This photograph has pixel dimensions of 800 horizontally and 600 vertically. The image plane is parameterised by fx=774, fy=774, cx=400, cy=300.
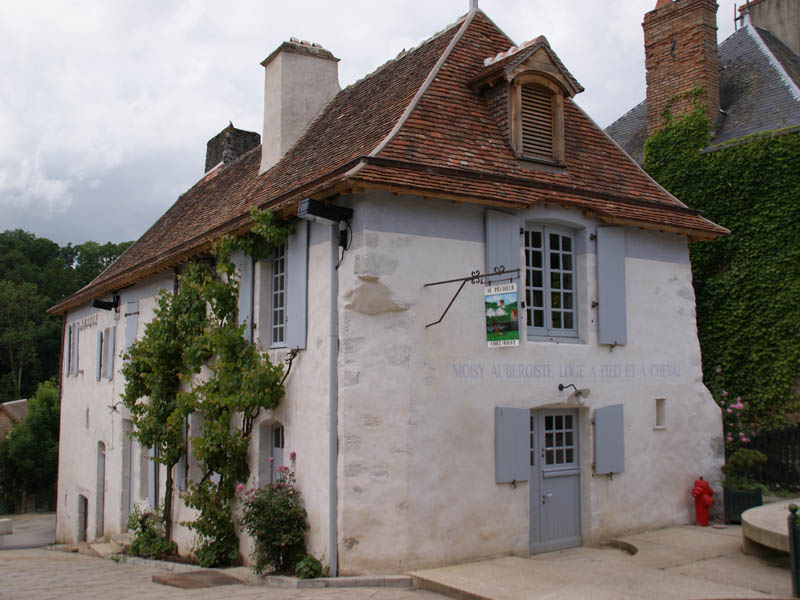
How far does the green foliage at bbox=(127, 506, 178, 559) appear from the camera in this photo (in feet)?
Result: 42.6

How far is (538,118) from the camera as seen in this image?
36.5 ft

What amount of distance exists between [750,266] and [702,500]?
5244mm

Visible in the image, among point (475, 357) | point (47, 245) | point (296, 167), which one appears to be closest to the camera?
point (475, 357)

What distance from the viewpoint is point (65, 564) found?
46.0ft

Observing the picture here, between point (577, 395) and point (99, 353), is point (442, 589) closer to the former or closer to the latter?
point (577, 395)

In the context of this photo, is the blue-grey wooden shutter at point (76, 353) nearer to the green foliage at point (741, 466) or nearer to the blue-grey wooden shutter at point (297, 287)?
the blue-grey wooden shutter at point (297, 287)

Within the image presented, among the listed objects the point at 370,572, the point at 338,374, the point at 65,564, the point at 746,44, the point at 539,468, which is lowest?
the point at 65,564

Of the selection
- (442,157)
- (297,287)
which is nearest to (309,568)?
(297,287)

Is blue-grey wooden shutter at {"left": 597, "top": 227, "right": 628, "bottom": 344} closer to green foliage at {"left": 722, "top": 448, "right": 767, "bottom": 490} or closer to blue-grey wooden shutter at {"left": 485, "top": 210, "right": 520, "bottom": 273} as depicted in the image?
blue-grey wooden shutter at {"left": 485, "top": 210, "right": 520, "bottom": 273}

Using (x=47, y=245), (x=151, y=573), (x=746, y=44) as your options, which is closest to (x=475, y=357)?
(x=151, y=573)

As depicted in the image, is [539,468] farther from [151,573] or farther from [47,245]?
[47,245]

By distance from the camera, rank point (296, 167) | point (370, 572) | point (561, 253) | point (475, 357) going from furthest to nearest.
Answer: point (296, 167)
point (561, 253)
point (475, 357)
point (370, 572)

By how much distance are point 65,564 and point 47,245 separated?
58986 millimetres

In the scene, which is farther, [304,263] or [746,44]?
[746,44]
